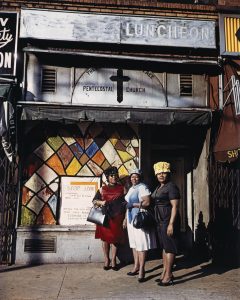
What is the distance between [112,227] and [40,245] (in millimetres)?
1660

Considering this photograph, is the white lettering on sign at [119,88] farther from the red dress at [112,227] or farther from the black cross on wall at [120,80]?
the red dress at [112,227]

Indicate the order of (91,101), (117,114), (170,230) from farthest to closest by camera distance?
(91,101) < (117,114) < (170,230)

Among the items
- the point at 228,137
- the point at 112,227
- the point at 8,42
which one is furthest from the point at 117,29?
the point at 112,227

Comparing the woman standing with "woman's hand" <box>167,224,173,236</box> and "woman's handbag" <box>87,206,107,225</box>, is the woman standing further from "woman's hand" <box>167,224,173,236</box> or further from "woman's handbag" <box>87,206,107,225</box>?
"woman's hand" <box>167,224,173,236</box>

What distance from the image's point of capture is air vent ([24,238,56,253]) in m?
7.07

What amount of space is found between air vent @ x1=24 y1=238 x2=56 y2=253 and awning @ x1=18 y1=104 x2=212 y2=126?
2.48m

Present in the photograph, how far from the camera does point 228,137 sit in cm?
717

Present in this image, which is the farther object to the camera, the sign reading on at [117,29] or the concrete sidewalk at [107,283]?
the sign reading on at [117,29]

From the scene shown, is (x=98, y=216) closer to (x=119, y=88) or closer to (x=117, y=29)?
(x=119, y=88)

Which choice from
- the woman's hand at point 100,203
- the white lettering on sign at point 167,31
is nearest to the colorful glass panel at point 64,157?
the woman's hand at point 100,203

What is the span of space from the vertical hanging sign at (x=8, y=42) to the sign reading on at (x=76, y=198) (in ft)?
8.47

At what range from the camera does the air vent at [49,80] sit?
750 cm

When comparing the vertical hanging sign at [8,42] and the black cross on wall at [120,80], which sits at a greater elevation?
the vertical hanging sign at [8,42]

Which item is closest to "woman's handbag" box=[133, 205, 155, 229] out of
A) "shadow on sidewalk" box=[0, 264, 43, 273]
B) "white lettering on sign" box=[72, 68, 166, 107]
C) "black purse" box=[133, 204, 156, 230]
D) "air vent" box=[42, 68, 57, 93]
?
"black purse" box=[133, 204, 156, 230]
